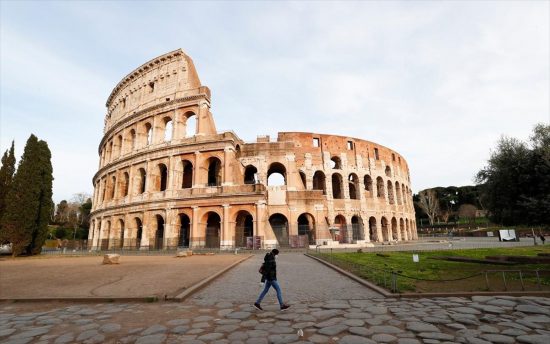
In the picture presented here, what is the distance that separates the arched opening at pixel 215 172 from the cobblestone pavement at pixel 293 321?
2187 centimetres

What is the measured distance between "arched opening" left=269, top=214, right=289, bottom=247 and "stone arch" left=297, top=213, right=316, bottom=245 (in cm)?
195

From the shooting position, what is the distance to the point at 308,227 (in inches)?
1176

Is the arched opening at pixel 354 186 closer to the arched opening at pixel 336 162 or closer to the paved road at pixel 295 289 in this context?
the arched opening at pixel 336 162

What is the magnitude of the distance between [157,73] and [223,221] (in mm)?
19360

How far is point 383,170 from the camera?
35.7m

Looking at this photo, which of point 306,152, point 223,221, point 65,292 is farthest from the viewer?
point 306,152

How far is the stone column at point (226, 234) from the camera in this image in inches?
955

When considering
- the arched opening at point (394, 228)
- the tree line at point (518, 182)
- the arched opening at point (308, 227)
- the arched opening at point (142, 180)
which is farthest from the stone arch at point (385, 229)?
the arched opening at point (142, 180)

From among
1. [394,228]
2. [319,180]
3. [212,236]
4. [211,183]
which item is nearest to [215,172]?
[211,183]

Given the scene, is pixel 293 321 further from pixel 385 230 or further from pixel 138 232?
pixel 385 230

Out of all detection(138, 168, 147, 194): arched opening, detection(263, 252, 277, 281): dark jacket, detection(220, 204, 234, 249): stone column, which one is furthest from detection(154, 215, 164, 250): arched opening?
detection(263, 252, 277, 281): dark jacket

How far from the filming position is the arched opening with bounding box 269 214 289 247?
2606 centimetres

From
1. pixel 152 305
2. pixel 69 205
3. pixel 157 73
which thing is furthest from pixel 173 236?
pixel 69 205

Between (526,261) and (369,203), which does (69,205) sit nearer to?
(369,203)
